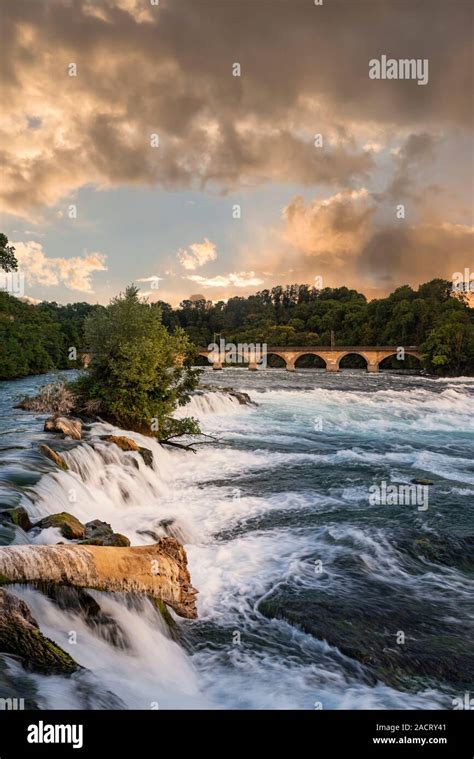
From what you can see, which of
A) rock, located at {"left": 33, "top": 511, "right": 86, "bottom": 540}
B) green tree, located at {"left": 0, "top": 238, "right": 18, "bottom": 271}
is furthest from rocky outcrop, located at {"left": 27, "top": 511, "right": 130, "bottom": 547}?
green tree, located at {"left": 0, "top": 238, "right": 18, "bottom": 271}

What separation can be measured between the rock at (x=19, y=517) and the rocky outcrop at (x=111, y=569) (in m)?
2.67

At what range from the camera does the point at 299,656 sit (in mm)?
7750

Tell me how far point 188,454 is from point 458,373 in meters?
79.1

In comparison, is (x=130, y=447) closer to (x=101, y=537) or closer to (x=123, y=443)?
(x=123, y=443)

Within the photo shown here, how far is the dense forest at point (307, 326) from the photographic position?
62.9 m

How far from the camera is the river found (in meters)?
6.75

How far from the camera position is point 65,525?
9.62 meters

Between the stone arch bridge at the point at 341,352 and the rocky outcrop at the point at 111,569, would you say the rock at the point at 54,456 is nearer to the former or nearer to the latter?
the rocky outcrop at the point at 111,569

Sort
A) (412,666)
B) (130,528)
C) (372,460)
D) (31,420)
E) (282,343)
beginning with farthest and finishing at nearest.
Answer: (282,343)
(31,420)
(372,460)
(130,528)
(412,666)

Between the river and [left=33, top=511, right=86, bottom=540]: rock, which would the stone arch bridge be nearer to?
the river

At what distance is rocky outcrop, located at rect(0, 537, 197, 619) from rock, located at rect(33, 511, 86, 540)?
1.78m

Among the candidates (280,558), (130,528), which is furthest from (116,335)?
(280,558)
